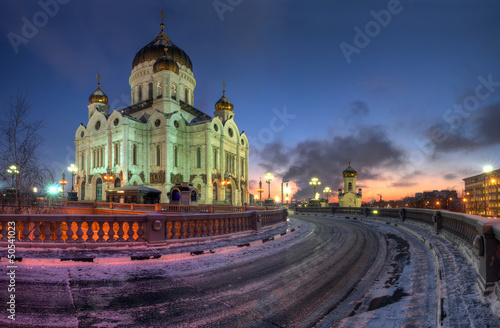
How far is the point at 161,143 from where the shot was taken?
40.5m

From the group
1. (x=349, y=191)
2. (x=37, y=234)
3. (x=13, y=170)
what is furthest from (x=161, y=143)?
(x=349, y=191)

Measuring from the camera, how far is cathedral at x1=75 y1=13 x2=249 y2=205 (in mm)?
39438

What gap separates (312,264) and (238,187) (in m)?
41.9

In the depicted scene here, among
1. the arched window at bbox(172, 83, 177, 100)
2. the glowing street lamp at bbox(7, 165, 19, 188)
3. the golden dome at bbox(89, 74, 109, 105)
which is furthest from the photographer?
the golden dome at bbox(89, 74, 109, 105)

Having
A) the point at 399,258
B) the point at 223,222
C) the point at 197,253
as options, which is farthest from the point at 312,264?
the point at 223,222

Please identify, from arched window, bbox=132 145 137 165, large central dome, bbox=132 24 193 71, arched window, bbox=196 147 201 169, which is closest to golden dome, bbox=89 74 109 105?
large central dome, bbox=132 24 193 71

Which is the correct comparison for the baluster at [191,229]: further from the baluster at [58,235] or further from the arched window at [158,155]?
the arched window at [158,155]

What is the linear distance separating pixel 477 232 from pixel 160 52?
174 feet

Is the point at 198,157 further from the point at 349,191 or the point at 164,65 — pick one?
the point at 349,191

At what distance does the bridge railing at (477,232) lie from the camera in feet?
12.3

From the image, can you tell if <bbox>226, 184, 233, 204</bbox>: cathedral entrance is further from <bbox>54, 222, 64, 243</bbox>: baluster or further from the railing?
<bbox>54, 222, 64, 243</bbox>: baluster

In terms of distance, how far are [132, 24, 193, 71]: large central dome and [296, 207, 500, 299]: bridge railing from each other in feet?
152

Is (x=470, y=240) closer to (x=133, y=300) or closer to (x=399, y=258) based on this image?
(x=399, y=258)

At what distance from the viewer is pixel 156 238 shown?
8.12 meters
